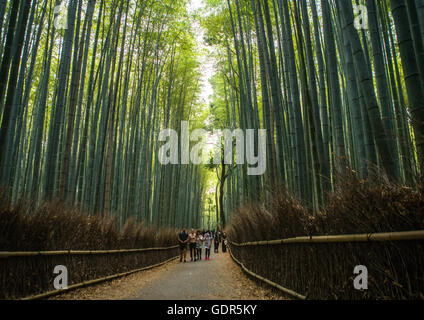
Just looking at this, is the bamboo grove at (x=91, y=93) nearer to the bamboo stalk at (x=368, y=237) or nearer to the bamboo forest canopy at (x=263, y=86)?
the bamboo forest canopy at (x=263, y=86)

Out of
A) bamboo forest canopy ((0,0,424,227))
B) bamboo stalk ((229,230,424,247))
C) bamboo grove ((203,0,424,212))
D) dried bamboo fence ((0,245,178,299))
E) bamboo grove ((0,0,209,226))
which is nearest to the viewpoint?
bamboo stalk ((229,230,424,247))

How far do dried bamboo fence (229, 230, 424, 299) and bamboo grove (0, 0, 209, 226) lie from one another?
285 cm

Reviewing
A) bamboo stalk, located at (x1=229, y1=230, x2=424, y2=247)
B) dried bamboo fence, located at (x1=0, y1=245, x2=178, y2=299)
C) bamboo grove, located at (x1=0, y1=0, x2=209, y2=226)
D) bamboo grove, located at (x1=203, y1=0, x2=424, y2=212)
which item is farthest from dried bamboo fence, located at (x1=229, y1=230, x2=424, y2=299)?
bamboo grove, located at (x1=0, y1=0, x2=209, y2=226)

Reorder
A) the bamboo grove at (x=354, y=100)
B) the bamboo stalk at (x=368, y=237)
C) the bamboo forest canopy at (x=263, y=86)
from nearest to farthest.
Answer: the bamboo stalk at (x=368, y=237) → the bamboo grove at (x=354, y=100) → the bamboo forest canopy at (x=263, y=86)

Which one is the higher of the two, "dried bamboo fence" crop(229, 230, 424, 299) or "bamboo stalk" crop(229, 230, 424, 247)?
"bamboo stalk" crop(229, 230, 424, 247)

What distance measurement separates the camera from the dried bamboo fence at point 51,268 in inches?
99.3

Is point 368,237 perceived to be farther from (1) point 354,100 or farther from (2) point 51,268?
(2) point 51,268

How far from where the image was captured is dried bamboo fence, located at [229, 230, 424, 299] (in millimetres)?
1302

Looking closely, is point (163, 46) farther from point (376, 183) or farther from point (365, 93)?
point (376, 183)

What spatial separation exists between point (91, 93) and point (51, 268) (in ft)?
14.2

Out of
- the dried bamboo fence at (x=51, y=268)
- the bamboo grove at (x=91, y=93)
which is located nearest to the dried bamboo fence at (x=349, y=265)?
the dried bamboo fence at (x=51, y=268)

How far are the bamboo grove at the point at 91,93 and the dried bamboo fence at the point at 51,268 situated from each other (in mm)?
673

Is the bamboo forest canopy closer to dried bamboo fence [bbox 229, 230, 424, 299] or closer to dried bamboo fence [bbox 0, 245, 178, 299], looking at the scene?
dried bamboo fence [bbox 229, 230, 424, 299]

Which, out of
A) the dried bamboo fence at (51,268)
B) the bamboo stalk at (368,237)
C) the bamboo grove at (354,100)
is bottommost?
the dried bamboo fence at (51,268)
